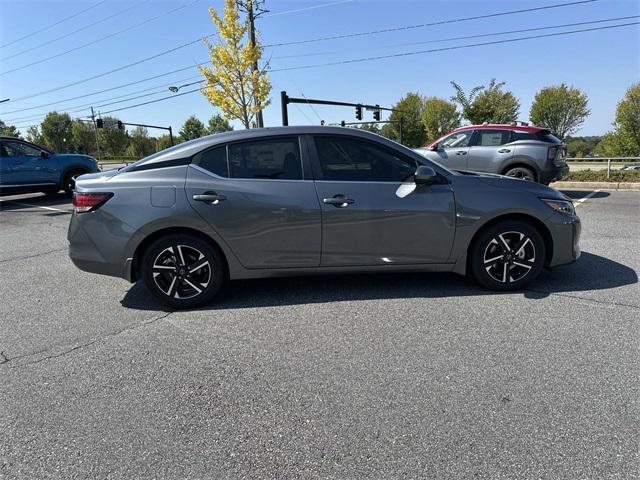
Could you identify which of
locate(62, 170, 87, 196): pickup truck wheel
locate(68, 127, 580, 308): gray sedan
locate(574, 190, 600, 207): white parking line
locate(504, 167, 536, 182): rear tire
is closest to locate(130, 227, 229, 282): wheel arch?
locate(68, 127, 580, 308): gray sedan

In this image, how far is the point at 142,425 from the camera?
226cm

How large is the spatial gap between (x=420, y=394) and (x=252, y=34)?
23010mm

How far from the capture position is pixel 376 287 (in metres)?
4.19

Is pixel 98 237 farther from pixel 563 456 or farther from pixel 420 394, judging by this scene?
pixel 563 456

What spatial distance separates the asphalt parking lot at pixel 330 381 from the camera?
1988mm

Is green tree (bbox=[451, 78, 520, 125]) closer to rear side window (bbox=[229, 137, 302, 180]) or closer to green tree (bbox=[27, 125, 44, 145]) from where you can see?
rear side window (bbox=[229, 137, 302, 180])

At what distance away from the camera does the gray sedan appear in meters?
3.66

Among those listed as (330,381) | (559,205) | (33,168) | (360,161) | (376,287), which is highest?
(33,168)

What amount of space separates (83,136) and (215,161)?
79.1 m

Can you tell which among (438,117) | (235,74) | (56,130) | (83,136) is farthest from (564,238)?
(56,130)

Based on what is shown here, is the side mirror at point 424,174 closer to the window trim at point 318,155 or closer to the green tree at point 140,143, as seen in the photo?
the window trim at point 318,155

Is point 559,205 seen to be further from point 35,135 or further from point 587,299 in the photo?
point 35,135

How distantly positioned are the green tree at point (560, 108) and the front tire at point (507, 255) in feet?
179

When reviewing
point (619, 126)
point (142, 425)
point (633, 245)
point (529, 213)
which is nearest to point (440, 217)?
point (529, 213)
